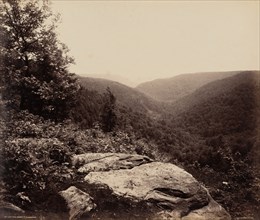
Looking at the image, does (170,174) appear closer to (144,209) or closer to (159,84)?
(144,209)

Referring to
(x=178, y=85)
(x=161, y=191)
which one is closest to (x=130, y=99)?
(x=178, y=85)

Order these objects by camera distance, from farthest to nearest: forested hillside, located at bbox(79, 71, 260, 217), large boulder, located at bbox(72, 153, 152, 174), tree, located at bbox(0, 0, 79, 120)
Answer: tree, located at bbox(0, 0, 79, 120)
forested hillside, located at bbox(79, 71, 260, 217)
large boulder, located at bbox(72, 153, 152, 174)

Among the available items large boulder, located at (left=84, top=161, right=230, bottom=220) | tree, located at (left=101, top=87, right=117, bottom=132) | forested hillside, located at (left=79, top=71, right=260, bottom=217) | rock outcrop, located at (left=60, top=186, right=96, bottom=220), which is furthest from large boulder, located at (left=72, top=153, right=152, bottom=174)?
tree, located at (left=101, top=87, right=117, bottom=132)

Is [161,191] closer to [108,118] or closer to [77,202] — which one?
[77,202]

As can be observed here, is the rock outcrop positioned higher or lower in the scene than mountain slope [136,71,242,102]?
lower

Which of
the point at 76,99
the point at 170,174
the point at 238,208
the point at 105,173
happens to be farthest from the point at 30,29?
the point at 238,208

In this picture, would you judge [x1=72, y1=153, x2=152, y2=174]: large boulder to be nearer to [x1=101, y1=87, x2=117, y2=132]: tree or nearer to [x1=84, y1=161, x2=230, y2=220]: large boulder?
[x1=84, y1=161, x2=230, y2=220]: large boulder
